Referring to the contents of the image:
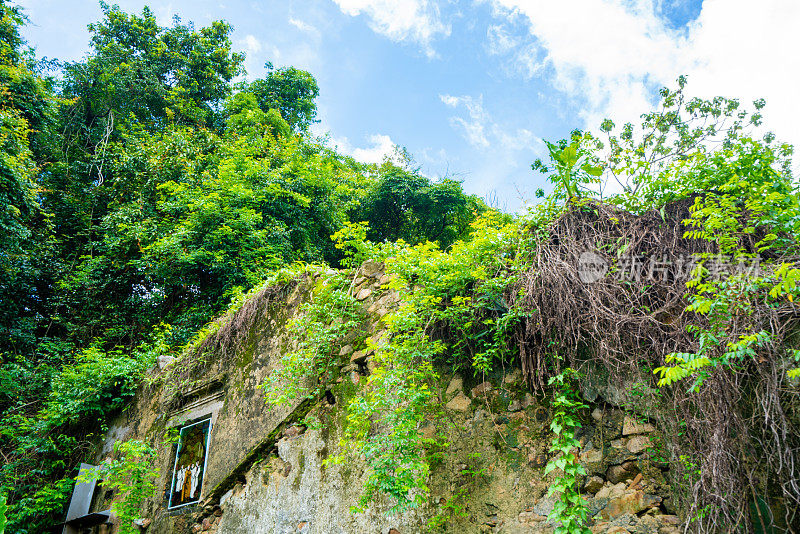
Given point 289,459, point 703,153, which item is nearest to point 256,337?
point 289,459

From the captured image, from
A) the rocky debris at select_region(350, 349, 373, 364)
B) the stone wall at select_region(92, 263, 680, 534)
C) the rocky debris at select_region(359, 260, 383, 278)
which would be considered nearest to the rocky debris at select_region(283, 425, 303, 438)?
the stone wall at select_region(92, 263, 680, 534)

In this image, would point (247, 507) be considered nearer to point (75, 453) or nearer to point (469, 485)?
point (469, 485)

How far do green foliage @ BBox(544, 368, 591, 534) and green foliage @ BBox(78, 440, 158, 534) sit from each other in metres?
4.89

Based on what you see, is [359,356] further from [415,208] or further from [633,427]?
[415,208]

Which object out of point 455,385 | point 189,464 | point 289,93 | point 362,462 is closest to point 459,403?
point 455,385

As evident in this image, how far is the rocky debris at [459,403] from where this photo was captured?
3.50 m

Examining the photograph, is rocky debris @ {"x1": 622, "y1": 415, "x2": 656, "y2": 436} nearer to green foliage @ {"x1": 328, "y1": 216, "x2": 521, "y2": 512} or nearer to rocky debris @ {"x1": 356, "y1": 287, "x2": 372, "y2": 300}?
green foliage @ {"x1": 328, "y1": 216, "x2": 521, "y2": 512}

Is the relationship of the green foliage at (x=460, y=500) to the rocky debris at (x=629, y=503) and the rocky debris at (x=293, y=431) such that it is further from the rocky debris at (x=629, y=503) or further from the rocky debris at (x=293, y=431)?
the rocky debris at (x=293, y=431)

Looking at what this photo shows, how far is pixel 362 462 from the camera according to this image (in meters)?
3.81

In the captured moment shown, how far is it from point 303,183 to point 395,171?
A: 13.1 feet

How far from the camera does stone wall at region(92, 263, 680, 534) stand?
2.77 meters

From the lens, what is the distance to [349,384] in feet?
14.0

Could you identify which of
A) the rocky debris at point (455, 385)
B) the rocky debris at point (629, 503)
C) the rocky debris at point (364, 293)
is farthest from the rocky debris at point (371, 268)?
the rocky debris at point (629, 503)

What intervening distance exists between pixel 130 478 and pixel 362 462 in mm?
3853
